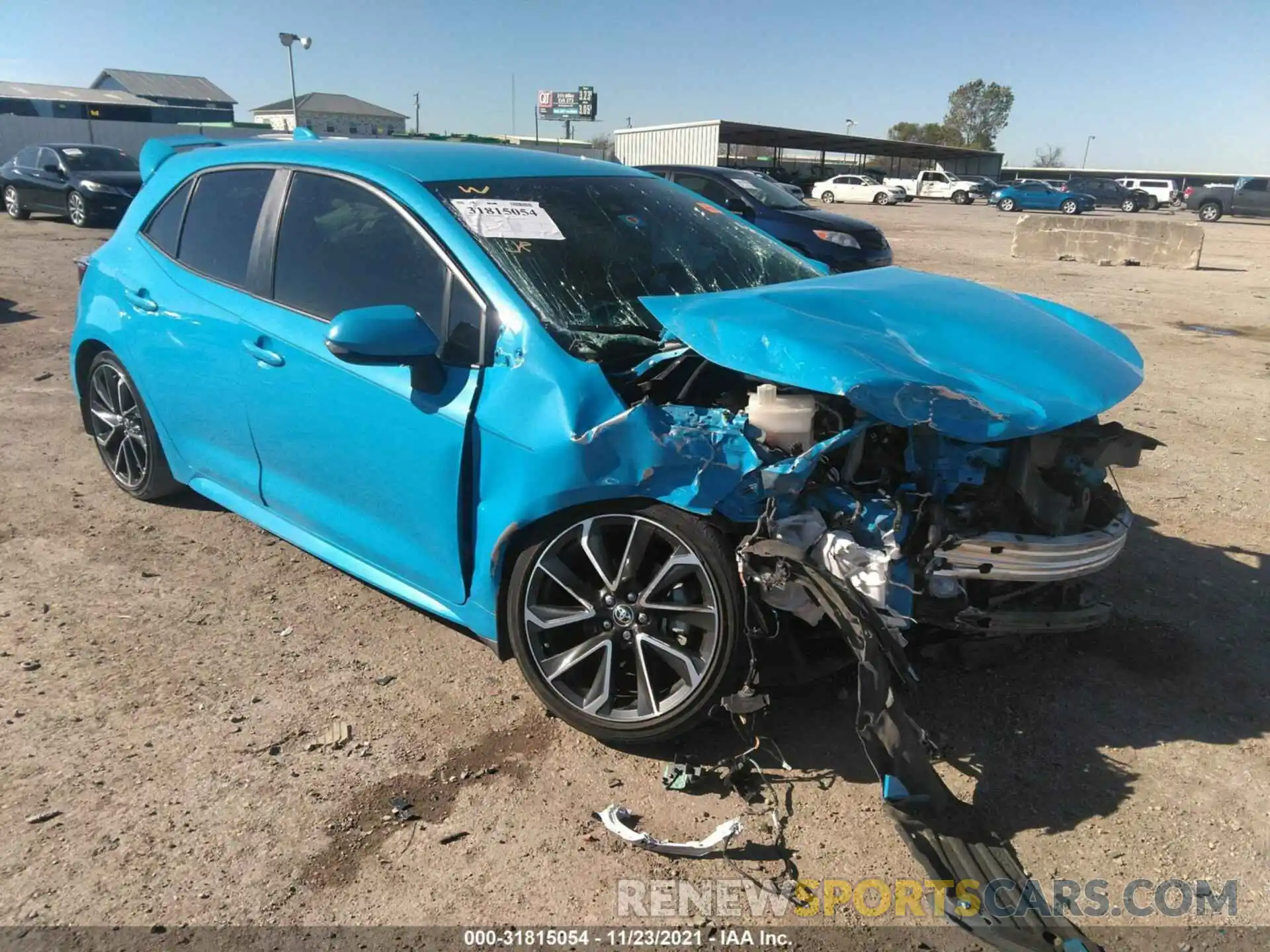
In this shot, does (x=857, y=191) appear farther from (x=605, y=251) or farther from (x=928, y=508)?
(x=928, y=508)

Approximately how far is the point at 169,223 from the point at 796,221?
8.97 metres

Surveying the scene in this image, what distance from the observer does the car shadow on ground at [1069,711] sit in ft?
8.85

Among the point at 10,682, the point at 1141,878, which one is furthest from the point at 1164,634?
the point at 10,682

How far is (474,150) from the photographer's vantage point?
3744mm

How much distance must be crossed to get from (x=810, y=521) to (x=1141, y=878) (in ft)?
4.10

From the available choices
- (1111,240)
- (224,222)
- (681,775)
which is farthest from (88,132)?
(681,775)

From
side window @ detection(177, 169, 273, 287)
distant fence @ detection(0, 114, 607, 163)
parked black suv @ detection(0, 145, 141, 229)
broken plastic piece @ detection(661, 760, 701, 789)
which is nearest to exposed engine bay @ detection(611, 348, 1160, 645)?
broken plastic piece @ detection(661, 760, 701, 789)

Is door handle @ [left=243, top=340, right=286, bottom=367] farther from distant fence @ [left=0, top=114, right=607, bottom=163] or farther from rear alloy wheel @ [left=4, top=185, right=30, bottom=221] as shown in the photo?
distant fence @ [left=0, top=114, right=607, bottom=163]

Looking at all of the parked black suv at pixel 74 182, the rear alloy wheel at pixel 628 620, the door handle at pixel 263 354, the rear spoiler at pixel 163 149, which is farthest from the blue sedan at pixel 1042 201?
the rear alloy wheel at pixel 628 620

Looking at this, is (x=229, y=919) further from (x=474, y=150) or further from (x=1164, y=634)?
(x=1164, y=634)

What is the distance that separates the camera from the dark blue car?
11453 millimetres

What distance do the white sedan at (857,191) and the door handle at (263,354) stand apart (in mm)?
42373

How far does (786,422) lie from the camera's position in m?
2.59

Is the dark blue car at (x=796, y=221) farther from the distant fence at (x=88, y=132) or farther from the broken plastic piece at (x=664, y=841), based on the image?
the distant fence at (x=88, y=132)
